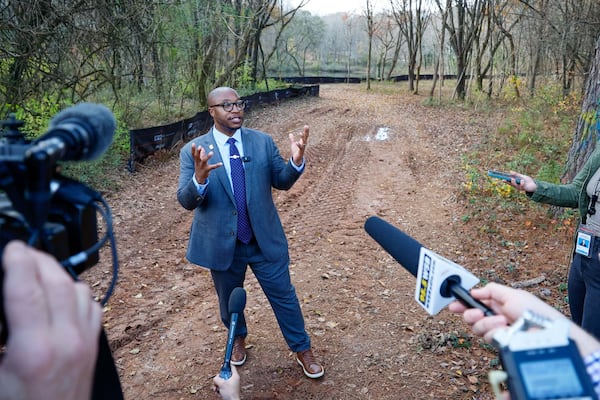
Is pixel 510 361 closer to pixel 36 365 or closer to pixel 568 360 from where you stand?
pixel 568 360

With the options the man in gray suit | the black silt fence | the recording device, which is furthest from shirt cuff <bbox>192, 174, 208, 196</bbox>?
the black silt fence

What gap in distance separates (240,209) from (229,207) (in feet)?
0.30

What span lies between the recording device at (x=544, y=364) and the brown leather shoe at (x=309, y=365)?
2836mm

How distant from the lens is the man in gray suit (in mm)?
3328

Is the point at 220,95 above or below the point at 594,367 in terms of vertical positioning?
above

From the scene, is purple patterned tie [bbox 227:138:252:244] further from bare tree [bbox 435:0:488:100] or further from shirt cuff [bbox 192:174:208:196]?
bare tree [bbox 435:0:488:100]

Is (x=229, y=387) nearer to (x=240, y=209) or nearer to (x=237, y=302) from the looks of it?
(x=237, y=302)

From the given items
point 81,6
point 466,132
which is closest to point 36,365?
point 81,6

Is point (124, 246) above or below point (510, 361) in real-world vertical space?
below

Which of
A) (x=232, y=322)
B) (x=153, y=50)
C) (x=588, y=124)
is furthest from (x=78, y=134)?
(x=153, y=50)

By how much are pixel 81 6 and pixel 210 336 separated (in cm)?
736

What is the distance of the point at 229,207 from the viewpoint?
11.0 ft

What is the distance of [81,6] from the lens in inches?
332

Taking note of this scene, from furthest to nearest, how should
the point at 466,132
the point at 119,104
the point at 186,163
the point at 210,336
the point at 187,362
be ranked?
the point at 466,132 → the point at 119,104 → the point at 210,336 → the point at 187,362 → the point at 186,163
